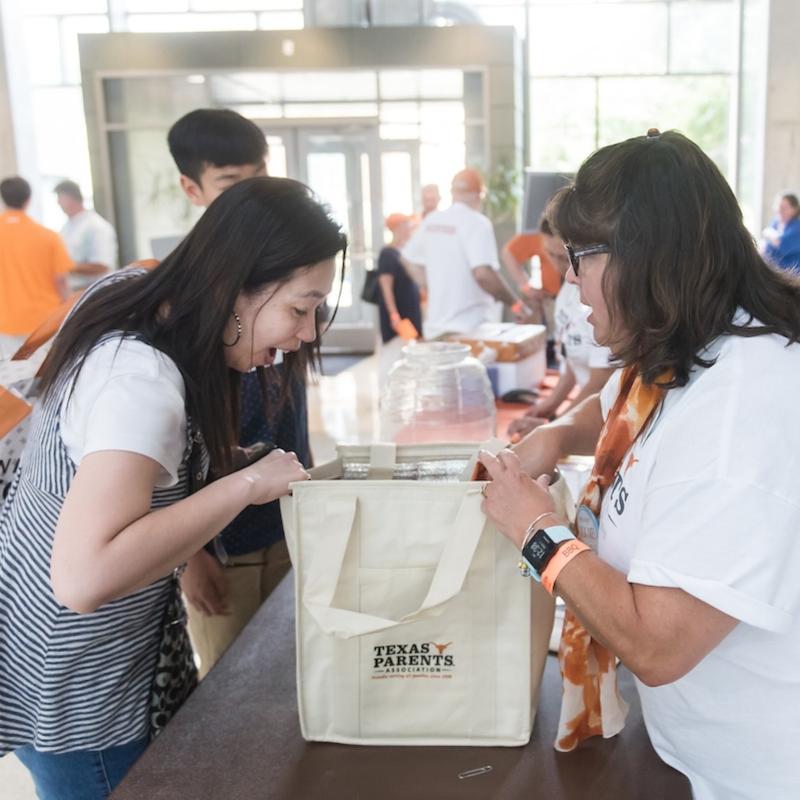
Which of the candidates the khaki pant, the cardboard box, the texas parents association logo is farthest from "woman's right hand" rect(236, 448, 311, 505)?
the cardboard box

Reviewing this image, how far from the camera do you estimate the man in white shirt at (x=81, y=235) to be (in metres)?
6.39

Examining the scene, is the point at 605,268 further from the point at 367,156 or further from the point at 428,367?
the point at 367,156

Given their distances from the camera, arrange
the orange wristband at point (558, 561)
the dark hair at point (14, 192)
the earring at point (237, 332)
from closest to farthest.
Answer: the orange wristband at point (558, 561) < the earring at point (237, 332) < the dark hair at point (14, 192)

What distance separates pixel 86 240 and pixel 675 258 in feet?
20.4

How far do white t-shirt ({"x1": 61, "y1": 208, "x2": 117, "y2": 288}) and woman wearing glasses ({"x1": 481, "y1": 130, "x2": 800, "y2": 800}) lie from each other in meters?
6.03

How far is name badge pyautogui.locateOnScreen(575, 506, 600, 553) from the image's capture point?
105cm

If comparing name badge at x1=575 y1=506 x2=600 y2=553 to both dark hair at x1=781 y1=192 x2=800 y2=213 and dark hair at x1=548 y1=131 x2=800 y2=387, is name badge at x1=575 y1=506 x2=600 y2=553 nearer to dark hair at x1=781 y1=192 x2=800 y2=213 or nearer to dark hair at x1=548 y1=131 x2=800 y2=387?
dark hair at x1=548 y1=131 x2=800 y2=387

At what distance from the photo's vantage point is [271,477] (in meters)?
1.01

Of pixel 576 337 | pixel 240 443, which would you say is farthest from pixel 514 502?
pixel 576 337

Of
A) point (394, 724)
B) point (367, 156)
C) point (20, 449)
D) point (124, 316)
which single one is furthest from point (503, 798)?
point (367, 156)

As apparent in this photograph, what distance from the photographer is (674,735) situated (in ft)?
3.22

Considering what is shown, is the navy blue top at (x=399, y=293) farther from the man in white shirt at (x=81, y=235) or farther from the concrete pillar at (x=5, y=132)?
the concrete pillar at (x=5, y=132)

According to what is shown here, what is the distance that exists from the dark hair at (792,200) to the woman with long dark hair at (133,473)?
5.91 meters

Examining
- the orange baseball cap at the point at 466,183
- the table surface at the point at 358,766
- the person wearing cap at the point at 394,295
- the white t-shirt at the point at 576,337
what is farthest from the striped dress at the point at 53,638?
the person wearing cap at the point at 394,295
